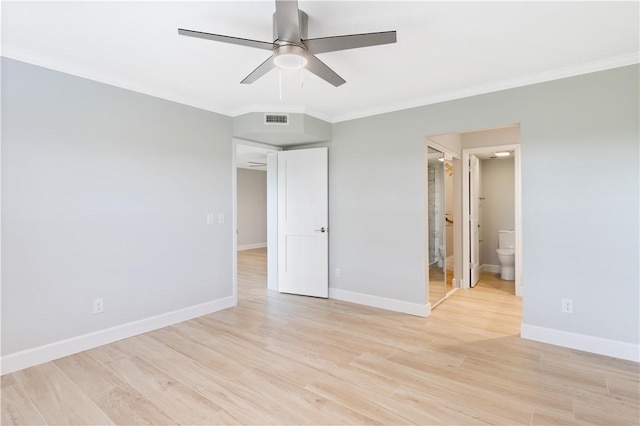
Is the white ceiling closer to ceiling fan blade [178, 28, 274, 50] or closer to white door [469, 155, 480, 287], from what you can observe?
ceiling fan blade [178, 28, 274, 50]

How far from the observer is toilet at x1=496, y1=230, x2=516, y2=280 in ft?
17.6

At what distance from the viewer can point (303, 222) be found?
4617mm

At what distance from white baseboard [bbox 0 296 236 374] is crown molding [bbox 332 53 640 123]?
3.18 meters

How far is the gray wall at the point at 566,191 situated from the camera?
2.67 metres

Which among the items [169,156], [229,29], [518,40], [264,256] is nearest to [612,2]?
[518,40]

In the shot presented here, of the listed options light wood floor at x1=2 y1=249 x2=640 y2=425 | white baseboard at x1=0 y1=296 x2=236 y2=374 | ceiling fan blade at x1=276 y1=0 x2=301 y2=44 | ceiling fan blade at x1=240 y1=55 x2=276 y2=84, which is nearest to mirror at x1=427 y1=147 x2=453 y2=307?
light wood floor at x1=2 y1=249 x2=640 y2=425

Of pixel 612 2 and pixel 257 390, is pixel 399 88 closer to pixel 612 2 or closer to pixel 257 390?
pixel 612 2

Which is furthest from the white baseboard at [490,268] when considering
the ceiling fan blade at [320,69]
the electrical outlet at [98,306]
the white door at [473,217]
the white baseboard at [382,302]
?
the electrical outlet at [98,306]

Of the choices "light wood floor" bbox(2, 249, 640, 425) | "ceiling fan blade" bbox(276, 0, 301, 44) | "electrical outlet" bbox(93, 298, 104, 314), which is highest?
"ceiling fan blade" bbox(276, 0, 301, 44)

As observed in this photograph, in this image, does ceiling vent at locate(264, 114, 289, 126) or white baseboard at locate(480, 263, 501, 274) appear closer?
ceiling vent at locate(264, 114, 289, 126)

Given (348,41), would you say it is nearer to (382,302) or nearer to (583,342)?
(382,302)

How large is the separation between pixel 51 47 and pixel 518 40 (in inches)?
140

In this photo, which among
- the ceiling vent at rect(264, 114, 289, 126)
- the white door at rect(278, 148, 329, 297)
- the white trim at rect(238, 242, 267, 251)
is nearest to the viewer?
the ceiling vent at rect(264, 114, 289, 126)

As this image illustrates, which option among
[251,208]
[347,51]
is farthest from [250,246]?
[347,51]
